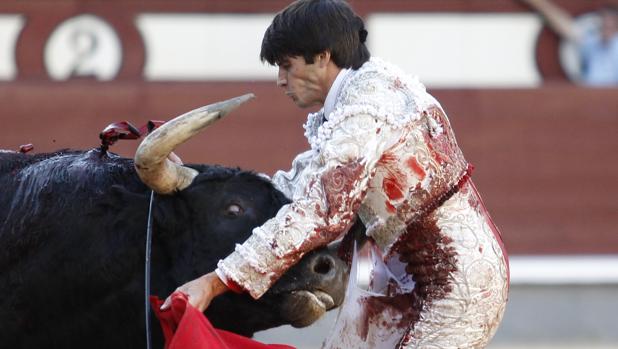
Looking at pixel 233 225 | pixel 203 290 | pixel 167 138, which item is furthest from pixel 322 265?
pixel 167 138

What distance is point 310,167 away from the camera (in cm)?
314

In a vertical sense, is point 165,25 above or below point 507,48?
below

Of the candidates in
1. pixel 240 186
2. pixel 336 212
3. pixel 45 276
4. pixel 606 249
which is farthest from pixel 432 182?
pixel 606 249

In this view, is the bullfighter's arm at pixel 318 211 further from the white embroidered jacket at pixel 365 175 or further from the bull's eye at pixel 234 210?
the bull's eye at pixel 234 210

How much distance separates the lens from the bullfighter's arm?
301cm

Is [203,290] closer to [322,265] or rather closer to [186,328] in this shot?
[186,328]

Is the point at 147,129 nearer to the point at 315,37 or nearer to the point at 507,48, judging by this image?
the point at 315,37

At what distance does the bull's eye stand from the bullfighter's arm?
254mm

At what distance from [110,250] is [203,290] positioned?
426mm

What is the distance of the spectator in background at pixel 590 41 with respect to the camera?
8.17 meters

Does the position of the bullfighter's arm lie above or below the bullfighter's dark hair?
below

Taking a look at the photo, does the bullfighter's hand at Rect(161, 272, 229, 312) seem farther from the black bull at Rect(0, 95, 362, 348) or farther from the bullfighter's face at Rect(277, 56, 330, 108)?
the bullfighter's face at Rect(277, 56, 330, 108)

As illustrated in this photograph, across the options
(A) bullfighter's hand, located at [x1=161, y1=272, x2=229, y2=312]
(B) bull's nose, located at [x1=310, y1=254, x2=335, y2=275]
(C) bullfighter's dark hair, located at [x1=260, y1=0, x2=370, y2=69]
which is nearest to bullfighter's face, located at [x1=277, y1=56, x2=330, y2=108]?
(C) bullfighter's dark hair, located at [x1=260, y1=0, x2=370, y2=69]

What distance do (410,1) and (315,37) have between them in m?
5.16
